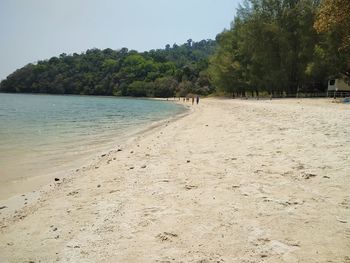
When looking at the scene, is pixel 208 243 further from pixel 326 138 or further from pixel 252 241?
pixel 326 138

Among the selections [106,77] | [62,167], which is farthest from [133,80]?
[62,167]

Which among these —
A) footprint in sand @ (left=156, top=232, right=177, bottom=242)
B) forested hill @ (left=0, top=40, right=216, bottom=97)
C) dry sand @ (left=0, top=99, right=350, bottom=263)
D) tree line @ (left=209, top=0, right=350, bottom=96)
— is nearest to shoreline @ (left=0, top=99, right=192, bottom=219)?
dry sand @ (left=0, top=99, right=350, bottom=263)

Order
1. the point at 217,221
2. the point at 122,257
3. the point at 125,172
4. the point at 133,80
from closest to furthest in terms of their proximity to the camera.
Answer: the point at 122,257 < the point at 217,221 < the point at 125,172 < the point at 133,80

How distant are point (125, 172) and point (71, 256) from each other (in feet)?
16.5

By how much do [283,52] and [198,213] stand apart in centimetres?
5829

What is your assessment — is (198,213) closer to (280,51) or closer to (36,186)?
(36,186)

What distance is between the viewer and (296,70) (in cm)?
5922

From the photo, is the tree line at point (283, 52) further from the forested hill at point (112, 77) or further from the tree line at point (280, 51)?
the forested hill at point (112, 77)

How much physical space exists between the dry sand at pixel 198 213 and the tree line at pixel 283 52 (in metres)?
41.5

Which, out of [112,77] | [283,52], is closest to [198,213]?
[283,52]

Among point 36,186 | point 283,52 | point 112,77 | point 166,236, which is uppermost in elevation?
point 112,77

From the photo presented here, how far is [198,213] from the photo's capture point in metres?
5.84

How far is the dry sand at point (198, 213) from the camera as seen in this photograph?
15.0ft

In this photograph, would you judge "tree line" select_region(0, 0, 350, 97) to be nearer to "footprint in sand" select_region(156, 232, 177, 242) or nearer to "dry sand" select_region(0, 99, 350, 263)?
"dry sand" select_region(0, 99, 350, 263)
